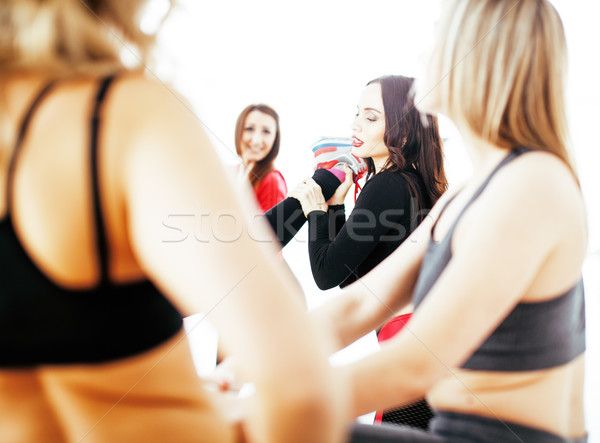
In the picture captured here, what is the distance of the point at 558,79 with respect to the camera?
52cm

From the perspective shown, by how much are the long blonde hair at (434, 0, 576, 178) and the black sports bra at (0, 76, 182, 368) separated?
415 mm

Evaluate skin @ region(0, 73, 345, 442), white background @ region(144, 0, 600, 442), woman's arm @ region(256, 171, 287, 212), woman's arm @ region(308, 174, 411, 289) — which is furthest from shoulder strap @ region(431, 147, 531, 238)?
white background @ region(144, 0, 600, 442)

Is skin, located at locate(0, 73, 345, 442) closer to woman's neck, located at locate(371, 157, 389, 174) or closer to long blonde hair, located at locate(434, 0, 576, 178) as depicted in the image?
long blonde hair, located at locate(434, 0, 576, 178)

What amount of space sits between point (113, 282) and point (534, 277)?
0.40 metres

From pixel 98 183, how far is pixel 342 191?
981mm

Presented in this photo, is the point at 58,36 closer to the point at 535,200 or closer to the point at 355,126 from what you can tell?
the point at 535,200

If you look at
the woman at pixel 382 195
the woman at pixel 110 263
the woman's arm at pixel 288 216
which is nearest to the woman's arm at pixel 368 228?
the woman at pixel 382 195

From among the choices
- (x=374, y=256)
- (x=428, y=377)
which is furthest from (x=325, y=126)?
(x=428, y=377)

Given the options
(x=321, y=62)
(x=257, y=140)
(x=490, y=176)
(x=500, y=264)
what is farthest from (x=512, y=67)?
(x=321, y=62)

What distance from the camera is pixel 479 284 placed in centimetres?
42

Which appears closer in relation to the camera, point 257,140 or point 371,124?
point 371,124

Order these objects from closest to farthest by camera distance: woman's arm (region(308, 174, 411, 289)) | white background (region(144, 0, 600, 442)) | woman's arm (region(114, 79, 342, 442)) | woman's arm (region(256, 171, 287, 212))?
woman's arm (region(114, 79, 342, 442)), woman's arm (region(308, 174, 411, 289)), woman's arm (region(256, 171, 287, 212)), white background (region(144, 0, 600, 442))

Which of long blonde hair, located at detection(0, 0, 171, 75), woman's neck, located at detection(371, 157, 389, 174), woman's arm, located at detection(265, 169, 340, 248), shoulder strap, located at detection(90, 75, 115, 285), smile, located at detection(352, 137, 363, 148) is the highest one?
long blonde hair, located at detection(0, 0, 171, 75)

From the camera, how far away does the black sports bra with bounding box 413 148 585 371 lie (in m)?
0.47
